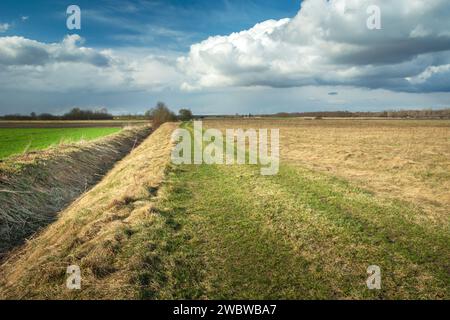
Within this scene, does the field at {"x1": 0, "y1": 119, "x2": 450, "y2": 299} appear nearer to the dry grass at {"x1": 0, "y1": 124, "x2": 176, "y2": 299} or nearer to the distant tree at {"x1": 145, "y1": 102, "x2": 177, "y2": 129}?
the dry grass at {"x1": 0, "y1": 124, "x2": 176, "y2": 299}

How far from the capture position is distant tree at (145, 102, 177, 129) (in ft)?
310

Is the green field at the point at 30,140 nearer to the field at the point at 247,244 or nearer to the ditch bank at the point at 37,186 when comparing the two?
the ditch bank at the point at 37,186

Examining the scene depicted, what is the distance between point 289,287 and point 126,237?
149 inches

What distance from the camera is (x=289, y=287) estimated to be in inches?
206

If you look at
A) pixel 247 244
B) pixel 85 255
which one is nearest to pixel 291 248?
pixel 247 244

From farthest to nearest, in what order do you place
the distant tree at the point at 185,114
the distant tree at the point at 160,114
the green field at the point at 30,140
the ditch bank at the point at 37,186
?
the distant tree at the point at 185,114, the distant tree at the point at 160,114, the green field at the point at 30,140, the ditch bank at the point at 37,186

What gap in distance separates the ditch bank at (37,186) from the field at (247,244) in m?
0.79

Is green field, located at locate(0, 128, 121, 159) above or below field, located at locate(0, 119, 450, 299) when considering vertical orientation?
above

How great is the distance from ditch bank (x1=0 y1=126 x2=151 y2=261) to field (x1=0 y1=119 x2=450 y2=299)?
31.0 inches

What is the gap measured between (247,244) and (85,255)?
3287 millimetres

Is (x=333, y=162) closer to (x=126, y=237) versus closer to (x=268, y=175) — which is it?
(x=268, y=175)

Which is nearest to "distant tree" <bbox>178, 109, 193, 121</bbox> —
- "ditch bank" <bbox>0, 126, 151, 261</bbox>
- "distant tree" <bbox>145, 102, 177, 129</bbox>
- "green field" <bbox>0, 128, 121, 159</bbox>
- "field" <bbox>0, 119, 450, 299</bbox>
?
"distant tree" <bbox>145, 102, 177, 129</bbox>

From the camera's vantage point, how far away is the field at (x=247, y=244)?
17.4ft

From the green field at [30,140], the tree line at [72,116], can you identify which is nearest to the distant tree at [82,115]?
the tree line at [72,116]
